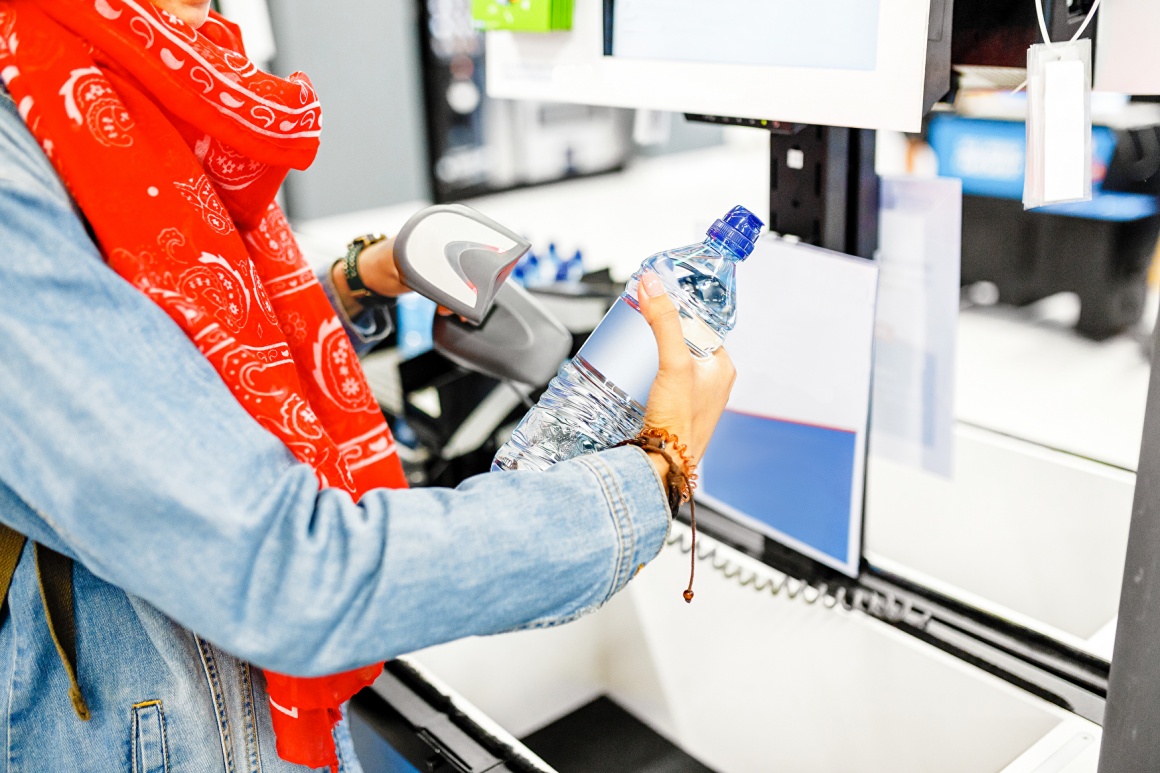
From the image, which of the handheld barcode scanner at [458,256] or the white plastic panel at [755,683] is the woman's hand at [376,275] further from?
the white plastic panel at [755,683]

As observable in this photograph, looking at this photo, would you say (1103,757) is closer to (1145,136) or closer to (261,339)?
(261,339)

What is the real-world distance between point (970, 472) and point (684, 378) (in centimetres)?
78

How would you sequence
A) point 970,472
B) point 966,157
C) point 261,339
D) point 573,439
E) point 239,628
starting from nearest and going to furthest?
point 239,628
point 261,339
point 573,439
point 970,472
point 966,157

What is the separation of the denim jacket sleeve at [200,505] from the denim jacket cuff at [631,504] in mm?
32

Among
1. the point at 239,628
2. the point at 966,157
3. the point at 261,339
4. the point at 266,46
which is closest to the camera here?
the point at 239,628

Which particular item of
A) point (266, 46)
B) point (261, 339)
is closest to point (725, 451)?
point (261, 339)

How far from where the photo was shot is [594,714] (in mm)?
1331

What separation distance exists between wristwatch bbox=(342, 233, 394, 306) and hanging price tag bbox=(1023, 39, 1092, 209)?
2.18 ft

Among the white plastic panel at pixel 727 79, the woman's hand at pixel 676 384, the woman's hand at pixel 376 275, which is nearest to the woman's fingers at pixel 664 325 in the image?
the woman's hand at pixel 676 384

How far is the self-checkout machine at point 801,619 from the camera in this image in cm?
75

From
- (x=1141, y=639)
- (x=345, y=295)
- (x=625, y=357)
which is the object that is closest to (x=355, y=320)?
(x=345, y=295)

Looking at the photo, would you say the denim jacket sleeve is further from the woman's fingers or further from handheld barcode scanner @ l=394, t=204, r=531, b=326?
handheld barcode scanner @ l=394, t=204, r=531, b=326

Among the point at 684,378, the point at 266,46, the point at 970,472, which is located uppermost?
the point at 266,46

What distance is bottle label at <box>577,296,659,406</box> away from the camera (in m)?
0.77
